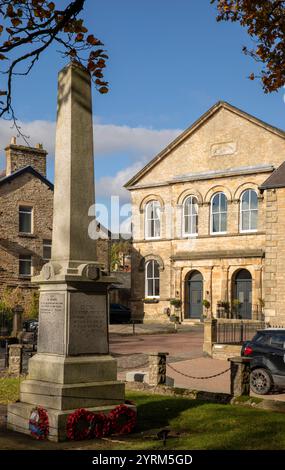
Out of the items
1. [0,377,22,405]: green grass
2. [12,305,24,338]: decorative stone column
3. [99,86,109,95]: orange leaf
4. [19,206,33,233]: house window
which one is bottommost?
[0,377,22,405]: green grass

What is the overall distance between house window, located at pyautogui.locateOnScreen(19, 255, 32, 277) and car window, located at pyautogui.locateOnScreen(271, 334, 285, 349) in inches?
999

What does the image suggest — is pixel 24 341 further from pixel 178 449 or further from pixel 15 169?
pixel 15 169

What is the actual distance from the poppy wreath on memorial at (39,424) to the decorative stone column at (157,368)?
5.64 m

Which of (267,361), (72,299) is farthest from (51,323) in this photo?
(267,361)

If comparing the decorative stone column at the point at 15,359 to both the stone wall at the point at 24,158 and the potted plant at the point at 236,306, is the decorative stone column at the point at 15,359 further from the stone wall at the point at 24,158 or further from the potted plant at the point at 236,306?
the stone wall at the point at 24,158

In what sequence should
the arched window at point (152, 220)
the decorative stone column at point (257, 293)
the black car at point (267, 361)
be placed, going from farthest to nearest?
the arched window at point (152, 220), the decorative stone column at point (257, 293), the black car at point (267, 361)

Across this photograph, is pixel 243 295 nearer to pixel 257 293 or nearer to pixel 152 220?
pixel 257 293

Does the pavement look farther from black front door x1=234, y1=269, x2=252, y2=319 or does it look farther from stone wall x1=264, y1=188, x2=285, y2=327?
black front door x1=234, y1=269, x2=252, y2=319

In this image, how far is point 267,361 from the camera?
16.0 metres

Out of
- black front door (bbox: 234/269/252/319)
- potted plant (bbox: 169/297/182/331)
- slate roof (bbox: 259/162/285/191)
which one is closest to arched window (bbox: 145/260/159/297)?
potted plant (bbox: 169/297/182/331)

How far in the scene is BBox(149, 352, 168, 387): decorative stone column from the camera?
579 inches

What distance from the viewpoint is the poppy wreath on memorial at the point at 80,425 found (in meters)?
9.07

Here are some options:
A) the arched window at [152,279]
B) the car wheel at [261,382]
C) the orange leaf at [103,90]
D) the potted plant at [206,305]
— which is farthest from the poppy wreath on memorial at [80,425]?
the arched window at [152,279]

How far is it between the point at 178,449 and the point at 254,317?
28575mm
